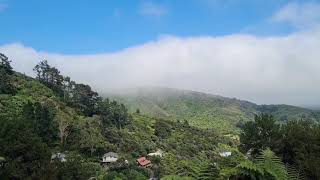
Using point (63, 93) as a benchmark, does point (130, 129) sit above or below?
below

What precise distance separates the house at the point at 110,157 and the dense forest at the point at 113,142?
1.95ft

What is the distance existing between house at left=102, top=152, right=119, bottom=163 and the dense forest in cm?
59

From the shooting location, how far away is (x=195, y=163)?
21.6 feet

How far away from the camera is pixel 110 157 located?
62.8 m

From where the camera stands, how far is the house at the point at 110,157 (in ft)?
201

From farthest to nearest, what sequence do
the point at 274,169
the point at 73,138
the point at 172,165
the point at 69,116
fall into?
the point at 69,116
the point at 73,138
the point at 172,165
the point at 274,169

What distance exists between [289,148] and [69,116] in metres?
50.2

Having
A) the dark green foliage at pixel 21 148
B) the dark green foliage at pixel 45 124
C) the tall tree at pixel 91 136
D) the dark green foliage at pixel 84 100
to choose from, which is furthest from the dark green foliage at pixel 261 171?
the dark green foliage at pixel 84 100

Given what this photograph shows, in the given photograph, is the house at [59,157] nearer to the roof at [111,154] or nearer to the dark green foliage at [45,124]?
the dark green foliage at [45,124]

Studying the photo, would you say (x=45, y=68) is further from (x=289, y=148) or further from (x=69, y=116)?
(x=289, y=148)

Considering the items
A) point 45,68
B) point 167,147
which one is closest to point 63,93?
point 45,68

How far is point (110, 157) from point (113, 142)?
979 centimetres

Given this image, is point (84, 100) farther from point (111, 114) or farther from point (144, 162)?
point (144, 162)

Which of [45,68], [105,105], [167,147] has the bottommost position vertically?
[167,147]
